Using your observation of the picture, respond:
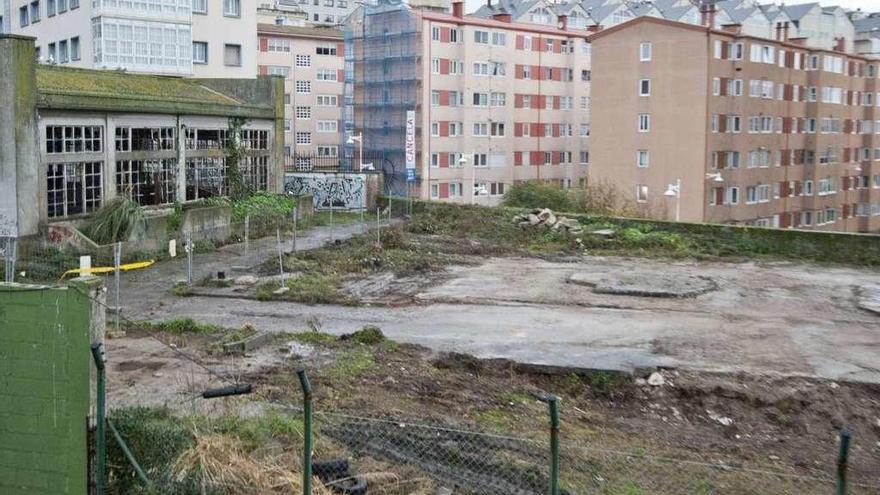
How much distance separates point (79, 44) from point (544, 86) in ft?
129

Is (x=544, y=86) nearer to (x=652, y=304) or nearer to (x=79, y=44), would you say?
(x=79, y=44)

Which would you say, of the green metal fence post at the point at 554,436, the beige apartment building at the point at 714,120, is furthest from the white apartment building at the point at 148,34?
the green metal fence post at the point at 554,436

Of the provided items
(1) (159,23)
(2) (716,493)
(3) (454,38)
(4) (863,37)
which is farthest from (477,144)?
(2) (716,493)

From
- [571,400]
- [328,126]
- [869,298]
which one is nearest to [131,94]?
[571,400]

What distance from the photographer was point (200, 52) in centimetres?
4956

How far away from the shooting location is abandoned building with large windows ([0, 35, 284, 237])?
88.7ft

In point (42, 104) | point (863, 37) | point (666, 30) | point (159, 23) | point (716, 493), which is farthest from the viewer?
point (863, 37)

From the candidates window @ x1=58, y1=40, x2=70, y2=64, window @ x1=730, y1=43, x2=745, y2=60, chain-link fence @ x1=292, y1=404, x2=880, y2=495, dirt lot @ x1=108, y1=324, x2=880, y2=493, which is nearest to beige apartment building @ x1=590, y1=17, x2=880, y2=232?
window @ x1=730, y1=43, x2=745, y2=60

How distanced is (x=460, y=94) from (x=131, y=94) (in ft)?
126

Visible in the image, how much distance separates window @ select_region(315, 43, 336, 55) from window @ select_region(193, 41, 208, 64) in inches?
1155

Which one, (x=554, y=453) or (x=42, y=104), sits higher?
(x=42, y=104)

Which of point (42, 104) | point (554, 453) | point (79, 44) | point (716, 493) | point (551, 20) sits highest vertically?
point (551, 20)

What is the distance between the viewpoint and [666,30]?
58688mm

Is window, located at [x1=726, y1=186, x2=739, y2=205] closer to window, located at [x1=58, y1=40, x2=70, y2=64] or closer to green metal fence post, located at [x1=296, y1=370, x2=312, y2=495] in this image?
window, located at [x1=58, y1=40, x2=70, y2=64]
